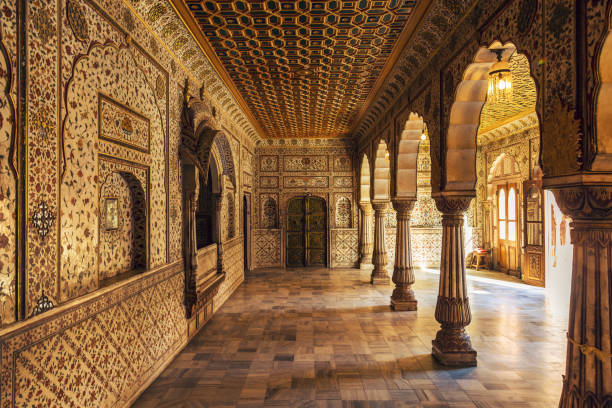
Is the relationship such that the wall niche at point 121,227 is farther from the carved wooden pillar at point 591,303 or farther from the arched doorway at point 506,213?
the arched doorway at point 506,213

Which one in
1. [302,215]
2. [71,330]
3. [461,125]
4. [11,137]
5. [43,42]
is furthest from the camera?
[302,215]

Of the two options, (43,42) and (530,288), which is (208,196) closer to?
(43,42)

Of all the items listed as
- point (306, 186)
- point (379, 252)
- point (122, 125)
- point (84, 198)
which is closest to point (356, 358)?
point (84, 198)

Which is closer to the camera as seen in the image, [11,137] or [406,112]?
[11,137]

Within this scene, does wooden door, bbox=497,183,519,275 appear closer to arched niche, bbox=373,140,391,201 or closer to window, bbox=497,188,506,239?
window, bbox=497,188,506,239

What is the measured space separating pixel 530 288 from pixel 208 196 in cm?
870

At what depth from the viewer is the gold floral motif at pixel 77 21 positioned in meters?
2.84

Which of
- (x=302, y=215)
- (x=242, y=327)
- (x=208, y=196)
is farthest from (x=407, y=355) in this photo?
(x=302, y=215)

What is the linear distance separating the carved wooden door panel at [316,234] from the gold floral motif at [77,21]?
10.1 metres

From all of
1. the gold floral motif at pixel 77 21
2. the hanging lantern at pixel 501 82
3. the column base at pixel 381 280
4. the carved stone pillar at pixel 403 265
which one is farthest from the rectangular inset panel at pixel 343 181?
the gold floral motif at pixel 77 21

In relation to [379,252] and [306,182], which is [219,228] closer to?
[379,252]

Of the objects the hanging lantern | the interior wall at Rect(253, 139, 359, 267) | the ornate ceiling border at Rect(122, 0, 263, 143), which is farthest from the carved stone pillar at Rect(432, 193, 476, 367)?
the interior wall at Rect(253, 139, 359, 267)

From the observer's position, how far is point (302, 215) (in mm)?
12922

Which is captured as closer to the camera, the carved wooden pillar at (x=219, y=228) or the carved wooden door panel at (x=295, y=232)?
the carved wooden pillar at (x=219, y=228)
